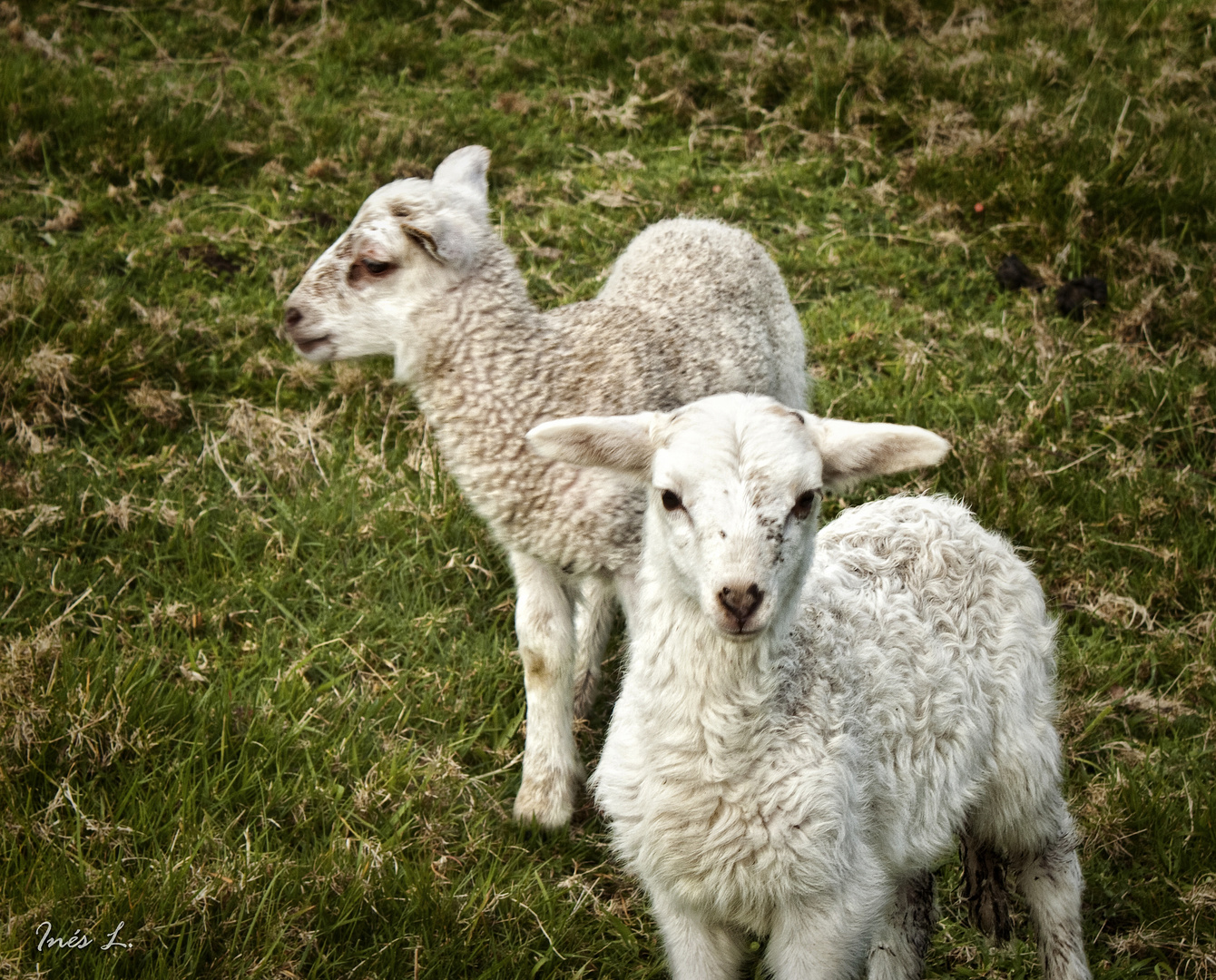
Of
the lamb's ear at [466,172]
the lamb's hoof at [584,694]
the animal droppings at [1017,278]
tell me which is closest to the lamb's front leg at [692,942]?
the lamb's hoof at [584,694]

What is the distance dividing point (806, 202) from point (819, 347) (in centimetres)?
126

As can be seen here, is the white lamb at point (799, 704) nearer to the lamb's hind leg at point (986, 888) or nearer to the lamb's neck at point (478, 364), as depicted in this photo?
the lamb's hind leg at point (986, 888)

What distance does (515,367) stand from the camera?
3.94m

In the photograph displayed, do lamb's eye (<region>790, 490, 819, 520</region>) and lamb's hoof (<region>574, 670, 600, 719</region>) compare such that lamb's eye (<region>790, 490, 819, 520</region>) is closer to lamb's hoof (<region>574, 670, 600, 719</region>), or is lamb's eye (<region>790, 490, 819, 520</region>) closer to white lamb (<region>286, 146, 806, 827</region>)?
white lamb (<region>286, 146, 806, 827</region>)

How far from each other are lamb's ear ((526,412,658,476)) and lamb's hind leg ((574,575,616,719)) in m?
1.45

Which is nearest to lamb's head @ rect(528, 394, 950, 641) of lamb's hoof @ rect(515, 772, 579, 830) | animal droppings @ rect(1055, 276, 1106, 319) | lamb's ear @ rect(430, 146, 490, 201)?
lamb's hoof @ rect(515, 772, 579, 830)

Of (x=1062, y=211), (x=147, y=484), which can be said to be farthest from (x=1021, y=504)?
(x=147, y=484)

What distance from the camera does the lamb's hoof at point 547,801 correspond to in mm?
3924

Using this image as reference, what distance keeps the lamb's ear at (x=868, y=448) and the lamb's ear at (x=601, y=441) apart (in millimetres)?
410

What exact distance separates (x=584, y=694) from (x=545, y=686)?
0.50 meters

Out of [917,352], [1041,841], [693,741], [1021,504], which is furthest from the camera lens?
[917,352]

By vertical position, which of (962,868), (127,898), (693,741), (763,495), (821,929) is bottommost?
(962,868)

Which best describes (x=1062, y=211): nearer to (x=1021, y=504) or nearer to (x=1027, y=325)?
(x=1027, y=325)

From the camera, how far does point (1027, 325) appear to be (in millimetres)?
5711
